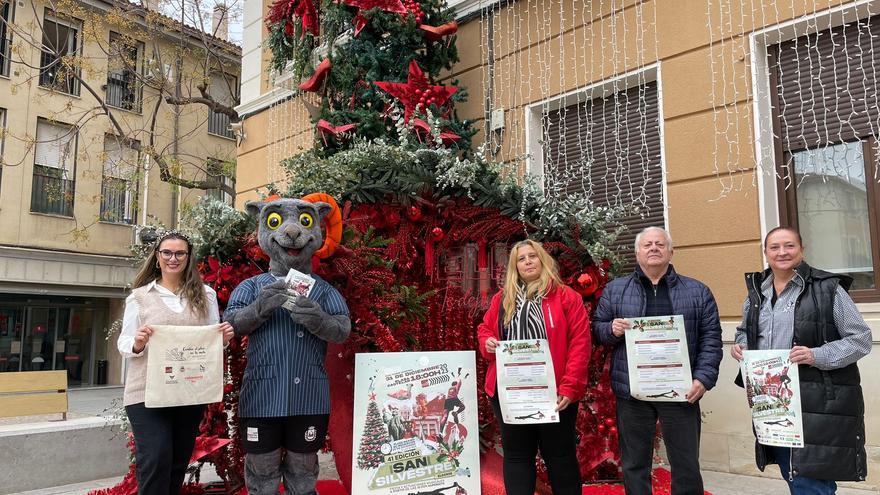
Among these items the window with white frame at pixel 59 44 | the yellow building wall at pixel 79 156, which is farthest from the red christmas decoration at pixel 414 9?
the window with white frame at pixel 59 44

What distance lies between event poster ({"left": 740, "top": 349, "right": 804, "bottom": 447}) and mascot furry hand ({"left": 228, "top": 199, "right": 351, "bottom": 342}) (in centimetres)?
211

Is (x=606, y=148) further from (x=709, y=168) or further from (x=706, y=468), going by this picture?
(x=706, y=468)

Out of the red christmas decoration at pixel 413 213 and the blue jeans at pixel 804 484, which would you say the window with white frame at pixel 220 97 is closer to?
the red christmas decoration at pixel 413 213

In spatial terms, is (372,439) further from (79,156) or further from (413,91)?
(79,156)

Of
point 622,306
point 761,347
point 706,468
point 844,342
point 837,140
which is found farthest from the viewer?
Answer: point 706,468

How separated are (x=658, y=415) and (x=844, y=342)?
98 cm

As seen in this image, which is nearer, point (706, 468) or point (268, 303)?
point (268, 303)

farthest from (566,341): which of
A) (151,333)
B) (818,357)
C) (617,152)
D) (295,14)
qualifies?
(295,14)

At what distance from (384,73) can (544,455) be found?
4475 mm

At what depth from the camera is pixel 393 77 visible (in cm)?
684

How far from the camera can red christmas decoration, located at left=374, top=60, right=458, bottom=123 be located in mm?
6562

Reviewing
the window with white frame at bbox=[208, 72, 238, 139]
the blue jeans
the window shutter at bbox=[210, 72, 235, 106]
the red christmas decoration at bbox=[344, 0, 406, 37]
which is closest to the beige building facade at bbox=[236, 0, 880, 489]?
the red christmas decoration at bbox=[344, 0, 406, 37]

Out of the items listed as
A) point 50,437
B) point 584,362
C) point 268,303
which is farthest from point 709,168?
point 50,437

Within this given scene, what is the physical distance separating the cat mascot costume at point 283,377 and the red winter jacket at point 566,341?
932 millimetres
